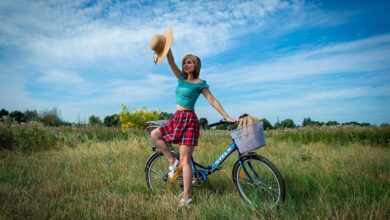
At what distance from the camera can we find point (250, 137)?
4.13 m

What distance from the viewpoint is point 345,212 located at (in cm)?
359

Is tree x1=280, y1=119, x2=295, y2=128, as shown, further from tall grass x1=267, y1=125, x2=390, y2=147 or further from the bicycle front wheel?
the bicycle front wheel

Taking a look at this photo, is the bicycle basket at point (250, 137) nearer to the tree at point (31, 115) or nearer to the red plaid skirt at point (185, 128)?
the red plaid skirt at point (185, 128)

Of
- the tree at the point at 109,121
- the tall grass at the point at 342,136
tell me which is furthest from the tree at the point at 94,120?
the tall grass at the point at 342,136

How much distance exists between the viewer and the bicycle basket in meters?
4.12

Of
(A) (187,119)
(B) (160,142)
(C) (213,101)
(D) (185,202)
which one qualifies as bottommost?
(D) (185,202)

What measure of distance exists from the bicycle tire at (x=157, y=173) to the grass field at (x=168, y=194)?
0.16m

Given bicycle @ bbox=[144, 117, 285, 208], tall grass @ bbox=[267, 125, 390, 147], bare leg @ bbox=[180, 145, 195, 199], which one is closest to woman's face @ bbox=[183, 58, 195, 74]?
bicycle @ bbox=[144, 117, 285, 208]

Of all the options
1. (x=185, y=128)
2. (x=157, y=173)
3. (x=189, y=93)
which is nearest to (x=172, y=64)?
(x=189, y=93)

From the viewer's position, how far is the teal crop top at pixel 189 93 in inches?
180

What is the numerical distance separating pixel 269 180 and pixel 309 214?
0.80 meters

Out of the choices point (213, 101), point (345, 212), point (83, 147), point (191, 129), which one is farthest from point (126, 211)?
point (83, 147)

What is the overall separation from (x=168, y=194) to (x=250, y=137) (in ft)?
4.91

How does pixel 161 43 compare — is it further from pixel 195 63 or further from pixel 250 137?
pixel 250 137
